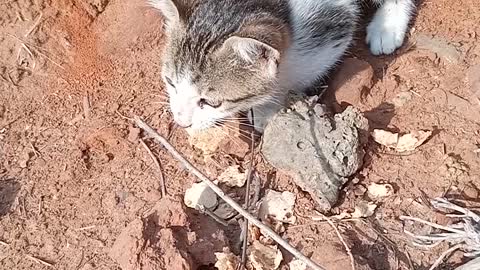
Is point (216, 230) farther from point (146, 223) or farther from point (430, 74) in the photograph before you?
point (430, 74)

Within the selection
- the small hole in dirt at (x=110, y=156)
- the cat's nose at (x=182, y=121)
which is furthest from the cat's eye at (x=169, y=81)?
the small hole in dirt at (x=110, y=156)

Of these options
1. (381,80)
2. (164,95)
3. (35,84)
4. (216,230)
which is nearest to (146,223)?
(216,230)

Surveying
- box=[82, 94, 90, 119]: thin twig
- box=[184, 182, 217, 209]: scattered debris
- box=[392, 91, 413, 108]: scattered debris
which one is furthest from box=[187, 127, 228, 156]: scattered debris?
box=[392, 91, 413, 108]: scattered debris

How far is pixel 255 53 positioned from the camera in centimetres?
273

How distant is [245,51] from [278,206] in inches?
26.0

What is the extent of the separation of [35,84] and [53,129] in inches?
10.2

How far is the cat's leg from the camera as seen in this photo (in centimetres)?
338

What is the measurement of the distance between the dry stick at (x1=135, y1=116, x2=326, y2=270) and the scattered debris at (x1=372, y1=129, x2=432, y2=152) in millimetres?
671

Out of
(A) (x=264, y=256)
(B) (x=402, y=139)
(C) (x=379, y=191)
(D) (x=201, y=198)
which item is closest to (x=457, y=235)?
(C) (x=379, y=191)

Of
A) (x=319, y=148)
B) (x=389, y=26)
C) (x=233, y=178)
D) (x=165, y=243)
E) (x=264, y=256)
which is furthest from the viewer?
(x=389, y=26)

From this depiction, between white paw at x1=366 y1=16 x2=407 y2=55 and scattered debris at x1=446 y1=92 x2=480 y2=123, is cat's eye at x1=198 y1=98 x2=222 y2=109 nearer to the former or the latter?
white paw at x1=366 y1=16 x2=407 y2=55

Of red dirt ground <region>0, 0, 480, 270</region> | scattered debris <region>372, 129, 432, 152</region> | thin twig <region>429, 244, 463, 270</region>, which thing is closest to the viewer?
thin twig <region>429, 244, 463, 270</region>

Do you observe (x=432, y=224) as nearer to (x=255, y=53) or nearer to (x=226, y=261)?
(x=226, y=261)

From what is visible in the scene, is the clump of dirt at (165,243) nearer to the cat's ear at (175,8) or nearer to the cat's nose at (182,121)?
the cat's nose at (182,121)
